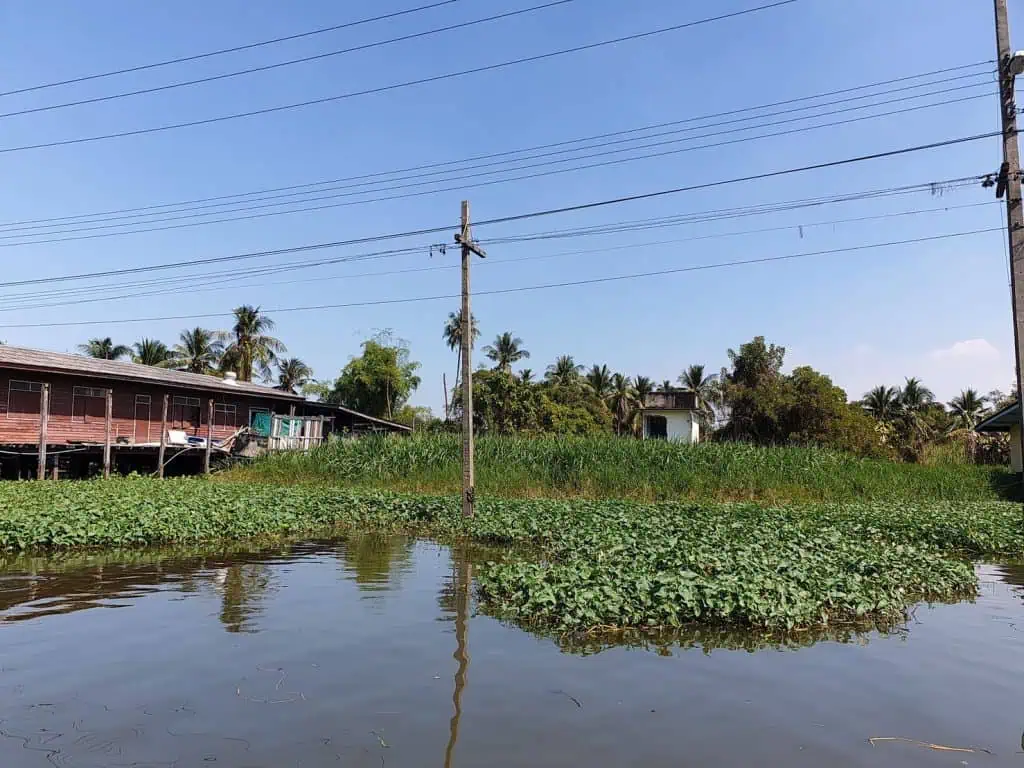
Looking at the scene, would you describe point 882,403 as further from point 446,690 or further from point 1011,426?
point 446,690

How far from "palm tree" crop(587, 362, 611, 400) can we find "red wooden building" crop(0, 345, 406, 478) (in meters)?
27.6

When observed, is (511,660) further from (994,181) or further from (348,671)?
(994,181)

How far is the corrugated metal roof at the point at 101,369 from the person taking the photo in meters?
26.0

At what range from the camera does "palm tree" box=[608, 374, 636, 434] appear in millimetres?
58312

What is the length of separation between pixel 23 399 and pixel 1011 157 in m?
31.3

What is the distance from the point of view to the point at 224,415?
38.0 meters

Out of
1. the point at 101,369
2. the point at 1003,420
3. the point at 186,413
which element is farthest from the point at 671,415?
the point at 101,369

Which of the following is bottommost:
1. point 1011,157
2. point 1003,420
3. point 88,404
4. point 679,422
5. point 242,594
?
point 242,594

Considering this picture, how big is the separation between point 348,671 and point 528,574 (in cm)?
364

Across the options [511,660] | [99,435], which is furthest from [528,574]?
[99,435]

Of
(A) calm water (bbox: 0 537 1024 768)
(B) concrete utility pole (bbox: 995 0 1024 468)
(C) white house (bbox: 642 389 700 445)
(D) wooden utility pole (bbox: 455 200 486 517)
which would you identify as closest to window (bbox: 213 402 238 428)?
(D) wooden utility pole (bbox: 455 200 486 517)

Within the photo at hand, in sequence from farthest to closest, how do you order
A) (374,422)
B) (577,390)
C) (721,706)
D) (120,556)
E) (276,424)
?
(577,390)
(374,422)
(276,424)
(120,556)
(721,706)

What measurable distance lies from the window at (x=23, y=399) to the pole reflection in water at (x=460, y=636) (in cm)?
2108

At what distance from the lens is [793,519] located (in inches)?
696
